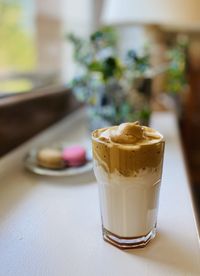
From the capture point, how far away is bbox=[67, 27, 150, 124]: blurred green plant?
37.2 inches

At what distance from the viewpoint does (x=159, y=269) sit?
16.8 inches

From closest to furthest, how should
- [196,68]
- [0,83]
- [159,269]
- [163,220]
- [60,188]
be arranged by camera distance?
[159,269], [163,220], [60,188], [0,83], [196,68]

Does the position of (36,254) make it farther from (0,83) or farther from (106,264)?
(0,83)

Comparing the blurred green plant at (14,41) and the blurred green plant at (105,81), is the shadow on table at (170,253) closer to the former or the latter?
the blurred green plant at (105,81)

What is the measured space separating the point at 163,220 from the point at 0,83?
742 mm

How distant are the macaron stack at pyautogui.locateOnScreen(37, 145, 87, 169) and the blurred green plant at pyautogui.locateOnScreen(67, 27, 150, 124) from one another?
232 mm

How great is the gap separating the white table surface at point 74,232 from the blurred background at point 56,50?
7.2 inches

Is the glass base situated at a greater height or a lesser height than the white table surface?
greater

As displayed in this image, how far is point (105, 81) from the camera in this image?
93 cm

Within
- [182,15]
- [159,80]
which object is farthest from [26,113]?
[159,80]

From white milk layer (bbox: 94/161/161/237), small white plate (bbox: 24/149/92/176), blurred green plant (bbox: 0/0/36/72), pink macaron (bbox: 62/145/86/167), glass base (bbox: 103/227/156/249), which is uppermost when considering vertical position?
blurred green plant (bbox: 0/0/36/72)

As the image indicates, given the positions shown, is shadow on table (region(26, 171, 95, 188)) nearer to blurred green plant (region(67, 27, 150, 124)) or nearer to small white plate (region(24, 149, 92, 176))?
small white plate (region(24, 149, 92, 176))

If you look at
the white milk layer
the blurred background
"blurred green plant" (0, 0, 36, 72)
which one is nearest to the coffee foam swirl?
the white milk layer

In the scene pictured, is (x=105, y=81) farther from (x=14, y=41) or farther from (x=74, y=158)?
(x=14, y=41)
